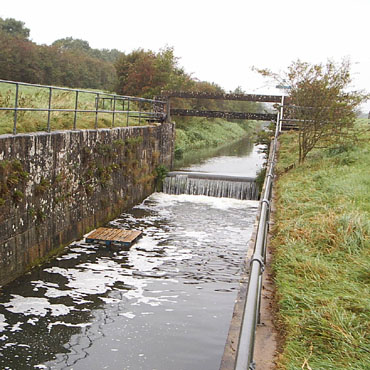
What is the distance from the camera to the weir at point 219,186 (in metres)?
19.3

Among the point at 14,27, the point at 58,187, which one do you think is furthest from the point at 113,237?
the point at 14,27

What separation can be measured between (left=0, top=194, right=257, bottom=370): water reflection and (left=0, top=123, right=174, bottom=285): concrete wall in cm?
55

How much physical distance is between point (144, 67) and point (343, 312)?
1394 inches

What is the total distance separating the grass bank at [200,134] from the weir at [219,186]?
33.4ft

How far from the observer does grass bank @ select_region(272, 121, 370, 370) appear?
11.5ft

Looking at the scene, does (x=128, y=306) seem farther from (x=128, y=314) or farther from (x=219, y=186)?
(x=219, y=186)

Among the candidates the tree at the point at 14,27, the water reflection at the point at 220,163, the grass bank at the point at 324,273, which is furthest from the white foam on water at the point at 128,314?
the tree at the point at 14,27

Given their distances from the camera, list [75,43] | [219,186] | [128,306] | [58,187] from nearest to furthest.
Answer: [128,306] → [58,187] → [219,186] → [75,43]

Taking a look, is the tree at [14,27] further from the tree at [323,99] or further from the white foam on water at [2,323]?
the white foam on water at [2,323]

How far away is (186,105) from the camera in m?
41.1

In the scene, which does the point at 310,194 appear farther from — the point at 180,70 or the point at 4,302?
the point at 180,70

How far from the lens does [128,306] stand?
812cm

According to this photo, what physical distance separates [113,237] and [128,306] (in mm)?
3888

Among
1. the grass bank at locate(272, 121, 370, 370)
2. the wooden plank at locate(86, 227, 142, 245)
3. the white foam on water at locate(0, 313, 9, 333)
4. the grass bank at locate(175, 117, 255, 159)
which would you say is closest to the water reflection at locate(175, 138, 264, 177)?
the grass bank at locate(175, 117, 255, 159)
